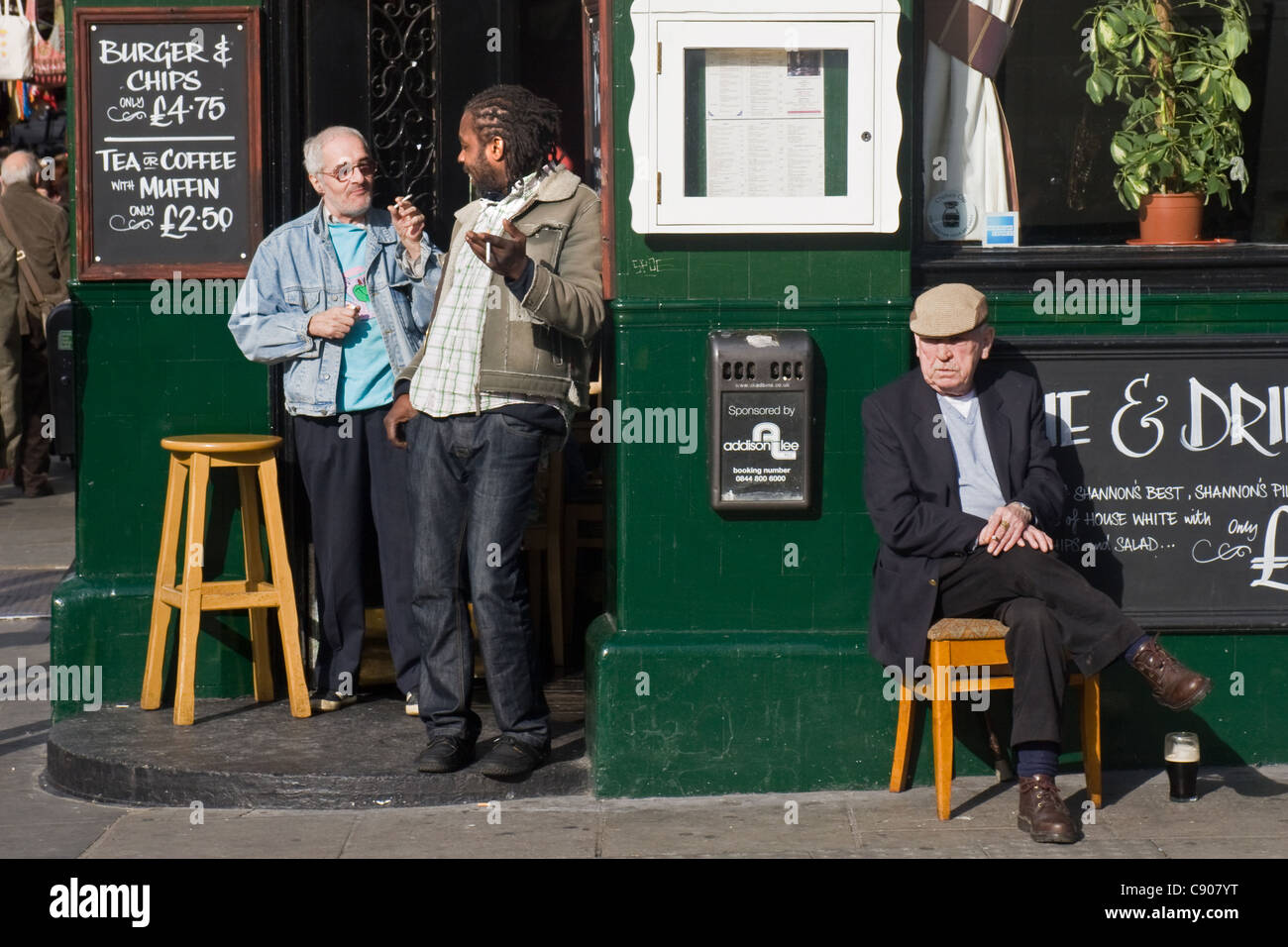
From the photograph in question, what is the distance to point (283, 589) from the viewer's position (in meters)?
6.06

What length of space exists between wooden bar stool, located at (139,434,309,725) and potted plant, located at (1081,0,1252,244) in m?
2.93

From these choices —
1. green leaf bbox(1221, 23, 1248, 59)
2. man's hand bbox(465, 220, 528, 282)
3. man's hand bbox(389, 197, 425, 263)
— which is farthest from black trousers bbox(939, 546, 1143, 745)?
man's hand bbox(389, 197, 425, 263)

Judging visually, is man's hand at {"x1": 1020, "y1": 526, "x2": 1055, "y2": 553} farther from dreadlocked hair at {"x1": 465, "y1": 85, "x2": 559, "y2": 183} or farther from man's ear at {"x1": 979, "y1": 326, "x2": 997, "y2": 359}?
dreadlocked hair at {"x1": 465, "y1": 85, "x2": 559, "y2": 183}

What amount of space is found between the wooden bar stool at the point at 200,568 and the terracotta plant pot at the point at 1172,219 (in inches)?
115

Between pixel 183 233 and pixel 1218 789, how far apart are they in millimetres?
3794

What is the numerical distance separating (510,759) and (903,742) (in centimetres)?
116

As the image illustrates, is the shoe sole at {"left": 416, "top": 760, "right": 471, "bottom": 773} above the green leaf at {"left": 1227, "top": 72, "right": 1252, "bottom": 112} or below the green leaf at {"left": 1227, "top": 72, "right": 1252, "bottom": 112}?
below

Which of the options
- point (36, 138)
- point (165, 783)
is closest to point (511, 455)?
point (165, 783)

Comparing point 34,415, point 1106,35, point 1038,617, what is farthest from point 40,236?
point 1038,617

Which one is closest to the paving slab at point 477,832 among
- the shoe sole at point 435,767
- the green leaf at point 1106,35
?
the shoe sole at point 435,767

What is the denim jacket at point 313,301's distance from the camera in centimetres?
598

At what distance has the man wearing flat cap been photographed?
510cm

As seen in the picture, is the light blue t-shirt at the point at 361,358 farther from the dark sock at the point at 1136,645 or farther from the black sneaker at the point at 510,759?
the dark sock at the point at 1136,645
